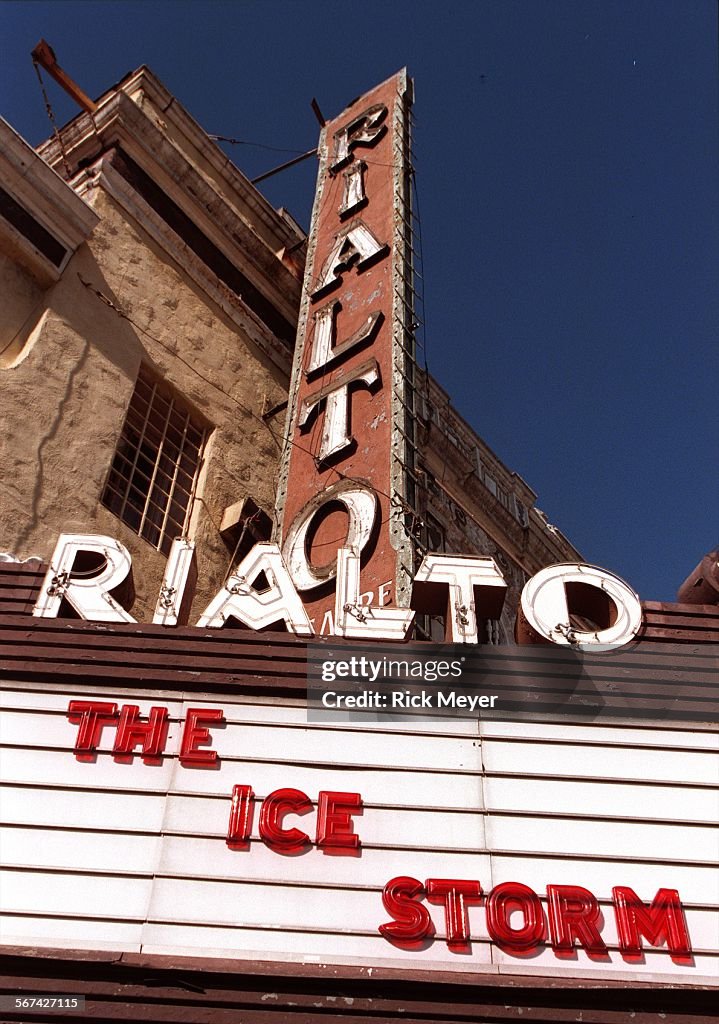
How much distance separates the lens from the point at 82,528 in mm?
10922

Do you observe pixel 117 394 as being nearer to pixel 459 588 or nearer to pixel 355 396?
pixel 355 396

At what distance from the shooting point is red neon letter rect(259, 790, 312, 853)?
5.94m

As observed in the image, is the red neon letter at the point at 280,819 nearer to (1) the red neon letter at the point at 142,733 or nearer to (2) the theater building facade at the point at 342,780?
(2) the theater building facade at the point at 342,780

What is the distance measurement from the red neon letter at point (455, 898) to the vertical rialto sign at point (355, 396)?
1.98m

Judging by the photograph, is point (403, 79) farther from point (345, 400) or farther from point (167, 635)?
point (167, 635)

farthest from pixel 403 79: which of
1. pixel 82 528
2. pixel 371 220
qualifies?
pixel 82 528

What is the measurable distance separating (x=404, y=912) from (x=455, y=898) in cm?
32

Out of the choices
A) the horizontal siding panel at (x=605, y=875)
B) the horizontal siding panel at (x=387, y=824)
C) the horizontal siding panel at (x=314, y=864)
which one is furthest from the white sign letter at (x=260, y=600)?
the horizontal siding panel at (x=605, y=875)

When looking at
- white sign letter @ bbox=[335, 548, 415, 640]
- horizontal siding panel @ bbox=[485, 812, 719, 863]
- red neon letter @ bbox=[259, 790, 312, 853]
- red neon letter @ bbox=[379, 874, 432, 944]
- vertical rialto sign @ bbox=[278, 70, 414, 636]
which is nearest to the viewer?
red neon letter @ bbox=[379, 874, 432, 944]

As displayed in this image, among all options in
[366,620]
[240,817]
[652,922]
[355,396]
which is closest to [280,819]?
[240,817]

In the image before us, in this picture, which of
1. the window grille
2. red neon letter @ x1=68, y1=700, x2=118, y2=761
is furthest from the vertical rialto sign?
the window grille

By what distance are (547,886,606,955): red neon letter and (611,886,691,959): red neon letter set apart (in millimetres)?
145

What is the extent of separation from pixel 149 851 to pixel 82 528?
564 cm

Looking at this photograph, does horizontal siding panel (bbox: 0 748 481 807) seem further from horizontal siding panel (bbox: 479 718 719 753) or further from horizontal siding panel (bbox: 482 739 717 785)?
horizontal siding panel (bbox: 479 718 719 753)
